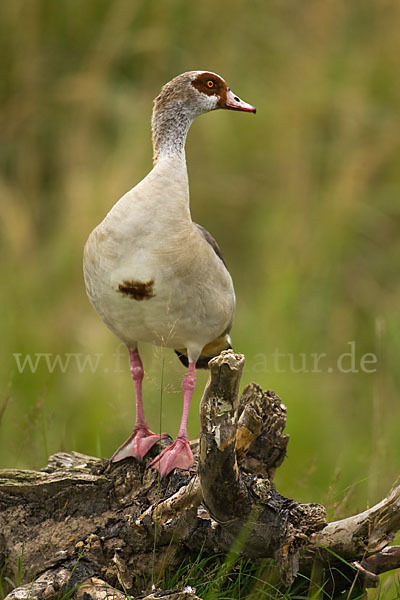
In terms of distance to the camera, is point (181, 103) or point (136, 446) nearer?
point (136, 446)

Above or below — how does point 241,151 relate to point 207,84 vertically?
above

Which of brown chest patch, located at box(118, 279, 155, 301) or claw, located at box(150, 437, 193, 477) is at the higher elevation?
brown chest patch, located at box(118, 279, 155, 301)

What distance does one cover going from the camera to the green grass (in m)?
8.00

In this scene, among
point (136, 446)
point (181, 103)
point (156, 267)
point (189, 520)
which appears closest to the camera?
point (189, 520)

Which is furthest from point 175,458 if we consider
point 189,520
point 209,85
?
point 209,85

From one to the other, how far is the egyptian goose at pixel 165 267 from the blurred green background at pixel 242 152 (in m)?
3.24

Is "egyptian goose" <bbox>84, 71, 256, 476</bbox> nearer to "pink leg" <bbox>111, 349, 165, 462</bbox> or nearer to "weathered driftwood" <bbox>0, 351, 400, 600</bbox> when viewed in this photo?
"pink leg" <bbox>111, 349, 165, 462</bbox>

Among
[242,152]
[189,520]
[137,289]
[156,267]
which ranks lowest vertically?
[189,520]

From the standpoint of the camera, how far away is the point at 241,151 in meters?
9.01

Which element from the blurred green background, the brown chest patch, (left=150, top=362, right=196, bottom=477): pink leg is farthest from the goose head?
the blurred green background

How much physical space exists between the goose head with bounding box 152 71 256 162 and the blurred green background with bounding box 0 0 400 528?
3219 mm

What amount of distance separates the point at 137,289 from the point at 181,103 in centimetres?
114

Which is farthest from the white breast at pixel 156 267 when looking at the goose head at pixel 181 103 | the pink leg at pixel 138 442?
the pink leg at pixel 138 442

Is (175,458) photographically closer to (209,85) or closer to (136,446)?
(136,446)
